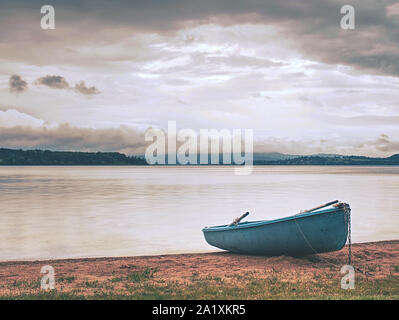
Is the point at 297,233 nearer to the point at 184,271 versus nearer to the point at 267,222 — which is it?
the point at 267,222

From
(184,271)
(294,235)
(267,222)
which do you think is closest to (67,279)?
(184,271)

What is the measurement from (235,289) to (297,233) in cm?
419

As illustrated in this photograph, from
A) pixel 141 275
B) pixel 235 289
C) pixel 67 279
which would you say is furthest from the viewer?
pixel 141 275

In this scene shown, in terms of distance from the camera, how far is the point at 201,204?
46938 mm

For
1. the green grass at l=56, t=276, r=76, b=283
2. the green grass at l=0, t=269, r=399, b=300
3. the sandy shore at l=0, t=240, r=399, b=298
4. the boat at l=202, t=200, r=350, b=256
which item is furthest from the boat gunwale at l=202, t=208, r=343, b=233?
the green grass at l=56, t=276, r=76, b=283

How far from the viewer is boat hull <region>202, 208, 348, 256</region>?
1388 centimetres

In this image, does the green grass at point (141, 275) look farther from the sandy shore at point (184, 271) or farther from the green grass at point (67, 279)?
the green grass at point (67, 279)

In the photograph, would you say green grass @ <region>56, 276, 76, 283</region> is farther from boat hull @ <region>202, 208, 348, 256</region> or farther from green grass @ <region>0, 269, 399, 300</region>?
boat hull @ <region>202, 208, 348, 256</region>

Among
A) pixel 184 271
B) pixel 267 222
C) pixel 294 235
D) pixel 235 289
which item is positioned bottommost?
pixel 184 271

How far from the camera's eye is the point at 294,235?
14.4 meters

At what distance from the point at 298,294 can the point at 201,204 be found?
36547 mm

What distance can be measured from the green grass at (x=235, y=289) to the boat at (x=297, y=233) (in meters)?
1.90
